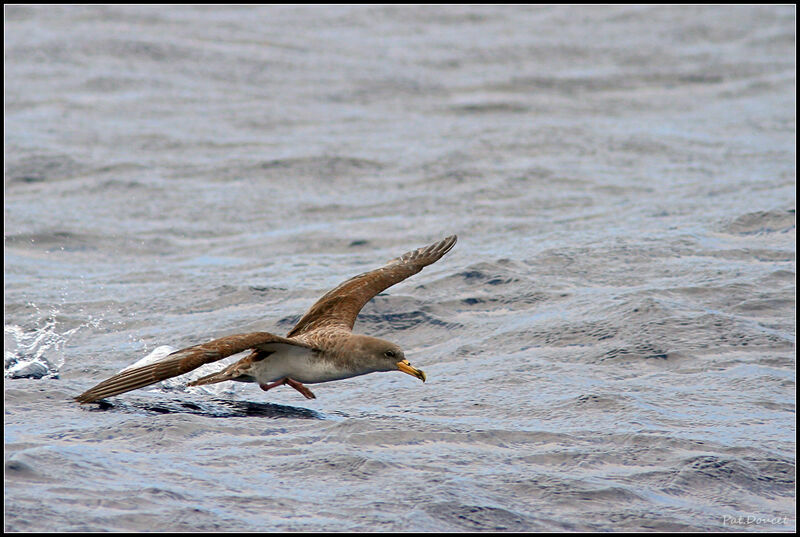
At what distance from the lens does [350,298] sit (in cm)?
1035

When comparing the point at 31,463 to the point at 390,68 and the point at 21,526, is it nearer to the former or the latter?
the point at 21,526

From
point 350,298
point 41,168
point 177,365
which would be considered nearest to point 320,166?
point 41,168

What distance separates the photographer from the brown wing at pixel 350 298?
10.2m

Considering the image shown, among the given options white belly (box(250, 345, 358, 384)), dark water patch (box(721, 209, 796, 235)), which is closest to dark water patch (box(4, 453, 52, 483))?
white belly (box(250, 345, 358, 384))

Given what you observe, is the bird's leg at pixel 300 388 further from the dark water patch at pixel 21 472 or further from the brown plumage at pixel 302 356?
the dark water patch at pixel 21 472

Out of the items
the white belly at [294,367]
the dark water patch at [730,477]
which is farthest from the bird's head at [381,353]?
the dark water patch at [730,477]

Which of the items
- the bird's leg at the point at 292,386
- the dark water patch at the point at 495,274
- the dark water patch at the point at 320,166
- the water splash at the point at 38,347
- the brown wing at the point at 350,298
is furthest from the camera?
the dark water patch at the point at 320,166

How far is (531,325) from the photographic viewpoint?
1180 cm

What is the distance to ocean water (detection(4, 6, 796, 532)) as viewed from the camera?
748 cm

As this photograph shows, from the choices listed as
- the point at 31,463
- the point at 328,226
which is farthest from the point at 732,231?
the point at 31,463

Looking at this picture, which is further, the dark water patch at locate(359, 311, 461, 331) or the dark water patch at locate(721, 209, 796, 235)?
the dark water patch at locate(721, 209, 796, 235)

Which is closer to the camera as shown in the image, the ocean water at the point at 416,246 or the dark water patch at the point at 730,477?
the ocean water at the point at 416,246

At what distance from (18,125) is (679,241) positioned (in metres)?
12.8

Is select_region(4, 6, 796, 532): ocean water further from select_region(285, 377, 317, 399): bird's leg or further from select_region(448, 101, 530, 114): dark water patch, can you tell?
select_region(285, 377, 317, 399): bird's leg
